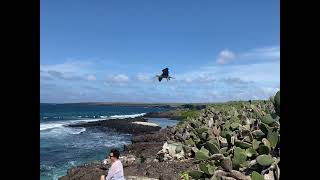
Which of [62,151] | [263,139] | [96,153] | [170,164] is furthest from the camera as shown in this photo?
[62,151]
